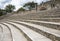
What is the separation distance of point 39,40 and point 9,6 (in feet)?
177

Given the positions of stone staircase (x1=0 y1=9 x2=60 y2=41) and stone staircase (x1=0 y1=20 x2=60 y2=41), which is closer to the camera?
stone staircase (x1=0 y1=20 x2=60 y2=41)

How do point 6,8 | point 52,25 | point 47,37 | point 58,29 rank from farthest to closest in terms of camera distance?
point 6,8
point 52,25
point 58,29
point 47,37

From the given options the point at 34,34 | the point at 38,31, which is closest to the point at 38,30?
the point at 38,31

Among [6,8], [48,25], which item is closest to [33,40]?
[48,25]

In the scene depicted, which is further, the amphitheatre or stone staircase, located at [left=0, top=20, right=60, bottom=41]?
the amphitheatre

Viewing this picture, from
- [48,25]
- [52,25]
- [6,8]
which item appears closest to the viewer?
[52,25]

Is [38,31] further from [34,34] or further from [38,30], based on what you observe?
[34,34]

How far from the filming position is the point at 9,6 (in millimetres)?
56969

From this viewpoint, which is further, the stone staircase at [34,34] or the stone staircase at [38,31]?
the stone staircase at [38,31]

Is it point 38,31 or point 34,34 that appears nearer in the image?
point 34,34

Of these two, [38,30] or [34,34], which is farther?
[38,30]

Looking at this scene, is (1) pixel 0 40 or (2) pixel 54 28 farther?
(1) pixel 0 40

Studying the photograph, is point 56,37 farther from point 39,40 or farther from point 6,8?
point 6,8

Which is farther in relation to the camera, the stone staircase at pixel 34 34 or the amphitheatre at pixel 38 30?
the amphitheatre at pixel 38 30
